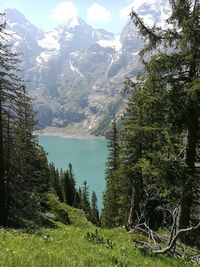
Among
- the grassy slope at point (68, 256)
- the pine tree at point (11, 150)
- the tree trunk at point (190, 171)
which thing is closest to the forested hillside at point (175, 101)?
the tree trunk at point (190, 171)

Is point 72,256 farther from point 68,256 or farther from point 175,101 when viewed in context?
point 175,101

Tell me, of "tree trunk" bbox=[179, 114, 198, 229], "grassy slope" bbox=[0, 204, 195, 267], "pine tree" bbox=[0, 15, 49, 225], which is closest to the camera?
"grassy slope" bbox=[0, 204, 195, 267]

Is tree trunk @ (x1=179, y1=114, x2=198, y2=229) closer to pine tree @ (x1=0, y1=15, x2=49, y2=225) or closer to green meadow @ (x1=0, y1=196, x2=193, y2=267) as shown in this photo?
green meadow @ (x1=0, y1=196, x2=193, y2=267)

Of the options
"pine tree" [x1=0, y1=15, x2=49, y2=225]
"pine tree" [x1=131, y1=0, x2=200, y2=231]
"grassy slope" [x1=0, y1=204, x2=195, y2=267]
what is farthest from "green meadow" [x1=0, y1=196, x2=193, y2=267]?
"pine tree" [x1=0, y1=15, x2=49, y2=225]

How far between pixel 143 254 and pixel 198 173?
28.4 ft

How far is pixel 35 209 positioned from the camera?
31453 mm

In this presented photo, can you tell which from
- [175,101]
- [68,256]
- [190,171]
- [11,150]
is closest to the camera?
[68,256]

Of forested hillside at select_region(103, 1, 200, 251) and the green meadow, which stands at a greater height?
forested hillside at select_region(103, 1, 200, 251)

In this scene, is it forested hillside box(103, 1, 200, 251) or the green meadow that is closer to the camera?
the green meadow

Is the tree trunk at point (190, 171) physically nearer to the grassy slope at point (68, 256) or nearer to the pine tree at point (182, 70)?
the pine tree at point (182, 70)

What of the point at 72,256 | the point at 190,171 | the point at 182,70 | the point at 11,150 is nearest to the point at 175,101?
the point at 182,70

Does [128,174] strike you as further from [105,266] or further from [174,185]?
[105,266]

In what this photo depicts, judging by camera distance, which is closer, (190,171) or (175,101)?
(175,101)

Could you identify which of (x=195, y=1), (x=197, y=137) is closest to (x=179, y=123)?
(x=197, y=137)
